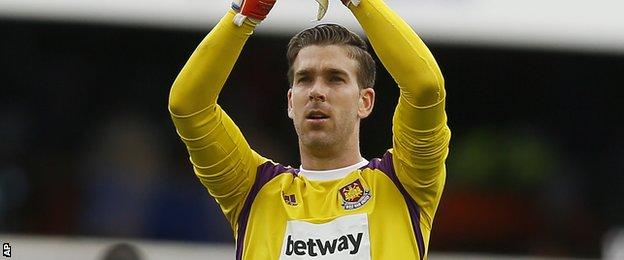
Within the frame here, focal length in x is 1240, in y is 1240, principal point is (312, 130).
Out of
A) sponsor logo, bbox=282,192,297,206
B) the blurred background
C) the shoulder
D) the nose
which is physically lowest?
the blurred background

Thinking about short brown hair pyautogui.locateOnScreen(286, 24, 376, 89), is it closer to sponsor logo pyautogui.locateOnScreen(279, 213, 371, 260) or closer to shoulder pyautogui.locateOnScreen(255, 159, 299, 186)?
shoulder pyautogui.locateOnScreen(255, 159, 299, 186)

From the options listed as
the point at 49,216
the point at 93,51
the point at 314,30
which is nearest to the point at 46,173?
the point at 49,216

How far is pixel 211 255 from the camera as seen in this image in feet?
28.1

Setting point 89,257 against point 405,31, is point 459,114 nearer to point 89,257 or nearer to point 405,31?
point 89,257

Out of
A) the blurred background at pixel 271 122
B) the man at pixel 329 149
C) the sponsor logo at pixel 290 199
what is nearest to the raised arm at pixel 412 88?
the man at pixel 329 149

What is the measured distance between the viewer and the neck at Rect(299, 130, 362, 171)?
430cm

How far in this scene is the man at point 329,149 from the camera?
13.1 ft

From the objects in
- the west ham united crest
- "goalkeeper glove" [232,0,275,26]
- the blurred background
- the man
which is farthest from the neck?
the blurred background

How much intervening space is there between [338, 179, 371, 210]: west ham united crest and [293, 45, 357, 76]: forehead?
1.27 feet

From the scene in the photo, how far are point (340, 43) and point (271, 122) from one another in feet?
16.3

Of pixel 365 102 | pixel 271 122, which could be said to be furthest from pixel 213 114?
pixel 271 122

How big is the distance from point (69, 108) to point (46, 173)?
21.6 inches

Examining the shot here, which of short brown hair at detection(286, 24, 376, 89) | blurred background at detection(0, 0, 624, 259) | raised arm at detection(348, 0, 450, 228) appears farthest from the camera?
blurred background at detection(0, 0, 624, 259)

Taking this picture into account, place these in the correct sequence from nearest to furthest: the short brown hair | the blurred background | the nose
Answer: the nose → the short brown hair → the blurred background
